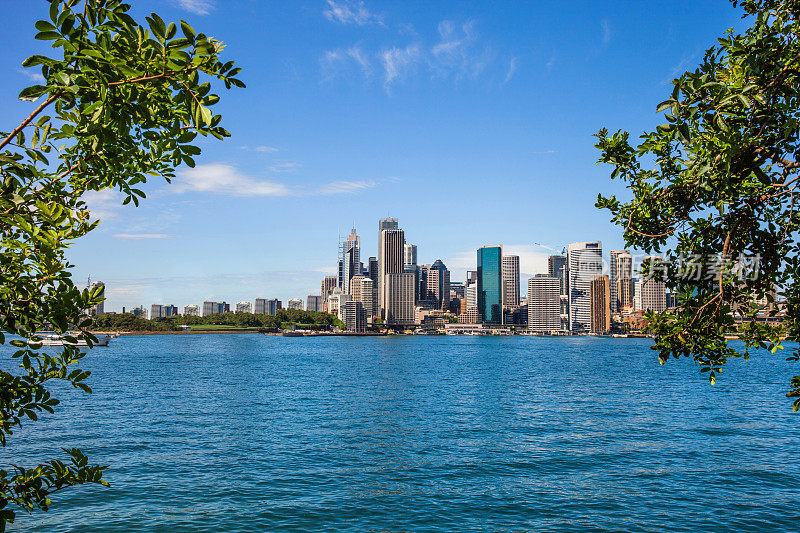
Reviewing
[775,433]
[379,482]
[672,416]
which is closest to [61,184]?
[379,482]

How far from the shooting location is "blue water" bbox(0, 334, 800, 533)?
20.3 metres

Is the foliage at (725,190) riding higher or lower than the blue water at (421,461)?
higher

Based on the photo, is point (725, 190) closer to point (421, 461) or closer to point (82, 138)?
point (82, 138)

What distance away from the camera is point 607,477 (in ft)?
84.1

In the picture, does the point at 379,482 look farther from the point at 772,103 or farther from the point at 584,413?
the point at 584,413

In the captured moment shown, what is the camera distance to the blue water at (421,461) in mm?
20281

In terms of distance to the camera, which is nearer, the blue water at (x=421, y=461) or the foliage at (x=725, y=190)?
the foliage at (x=725, y=190)

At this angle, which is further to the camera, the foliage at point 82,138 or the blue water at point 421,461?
the blue water at point 421,461

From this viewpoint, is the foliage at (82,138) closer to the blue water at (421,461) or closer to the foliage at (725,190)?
the foliage at (725,190)

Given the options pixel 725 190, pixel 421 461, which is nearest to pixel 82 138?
pixel 725 190

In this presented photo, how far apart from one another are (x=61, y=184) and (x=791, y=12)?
10.5 metres

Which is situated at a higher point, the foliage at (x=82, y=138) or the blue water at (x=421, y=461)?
the foliage at (x=82, y=138)

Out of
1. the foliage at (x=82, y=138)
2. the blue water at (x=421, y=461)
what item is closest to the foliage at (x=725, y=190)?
the foliage at (x=82, y=138)

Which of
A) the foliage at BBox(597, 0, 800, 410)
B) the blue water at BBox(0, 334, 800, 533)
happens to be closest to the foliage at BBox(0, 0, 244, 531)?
the foliage at BBox(597, 0, 800, 410)
